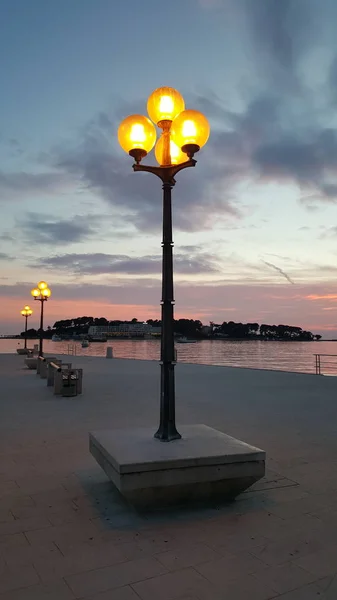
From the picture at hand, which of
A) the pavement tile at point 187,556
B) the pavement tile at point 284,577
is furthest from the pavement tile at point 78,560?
the pavement tile at point 284,577

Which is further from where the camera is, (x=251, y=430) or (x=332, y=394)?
(x=332, y=394)

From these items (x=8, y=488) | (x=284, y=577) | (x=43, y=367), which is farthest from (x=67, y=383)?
(x=284, y=577)

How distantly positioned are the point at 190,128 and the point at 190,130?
25 mm

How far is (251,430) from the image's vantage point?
8125 millimetres

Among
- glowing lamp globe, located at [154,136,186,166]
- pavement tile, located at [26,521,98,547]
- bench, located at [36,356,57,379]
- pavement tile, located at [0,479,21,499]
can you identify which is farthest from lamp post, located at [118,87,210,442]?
bench, located at [36,356,57,379]

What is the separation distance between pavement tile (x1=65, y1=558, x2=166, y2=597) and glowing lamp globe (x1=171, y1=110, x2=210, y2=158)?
4158 millimetres

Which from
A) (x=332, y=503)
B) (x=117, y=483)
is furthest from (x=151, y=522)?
(x=332, y=503)

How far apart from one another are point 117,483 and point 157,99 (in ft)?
14.4

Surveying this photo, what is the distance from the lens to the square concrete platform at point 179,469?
4.19 m

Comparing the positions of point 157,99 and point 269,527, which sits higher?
point 157,99

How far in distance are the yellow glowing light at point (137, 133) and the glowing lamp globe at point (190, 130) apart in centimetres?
32

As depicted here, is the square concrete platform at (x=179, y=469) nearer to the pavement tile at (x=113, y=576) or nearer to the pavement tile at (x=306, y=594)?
the pavement tile at (x=113, y=576)

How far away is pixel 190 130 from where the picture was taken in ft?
17.4

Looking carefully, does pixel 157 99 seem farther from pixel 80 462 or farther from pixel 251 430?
pixel 251 430
